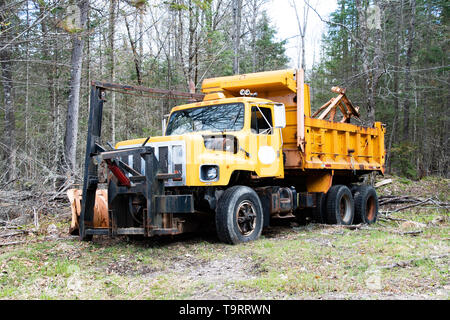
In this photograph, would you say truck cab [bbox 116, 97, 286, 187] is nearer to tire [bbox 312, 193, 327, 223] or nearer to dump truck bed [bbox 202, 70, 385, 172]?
dump truck bed [bbox 202, 70, 385, 172]

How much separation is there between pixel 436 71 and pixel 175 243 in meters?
23.7

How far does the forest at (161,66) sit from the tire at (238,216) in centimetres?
270

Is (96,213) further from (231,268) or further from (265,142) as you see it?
(265,142)

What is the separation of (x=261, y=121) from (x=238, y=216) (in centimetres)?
214

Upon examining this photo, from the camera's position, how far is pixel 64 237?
852 cm

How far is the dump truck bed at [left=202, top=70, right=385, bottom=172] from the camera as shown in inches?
394

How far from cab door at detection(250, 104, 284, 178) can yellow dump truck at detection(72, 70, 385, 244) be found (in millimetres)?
21

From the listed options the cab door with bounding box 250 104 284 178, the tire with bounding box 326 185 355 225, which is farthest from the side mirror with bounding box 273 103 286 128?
the tire with bounding box 326 185 355 225

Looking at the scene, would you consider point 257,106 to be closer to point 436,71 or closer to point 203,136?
point 203,136

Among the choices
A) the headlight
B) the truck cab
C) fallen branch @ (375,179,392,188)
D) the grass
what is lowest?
the grass

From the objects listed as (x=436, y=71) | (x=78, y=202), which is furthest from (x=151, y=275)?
(x=436, y=71)

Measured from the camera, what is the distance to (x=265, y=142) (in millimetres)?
9062

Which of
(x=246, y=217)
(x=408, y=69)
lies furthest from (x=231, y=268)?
(x=408, y=69)
